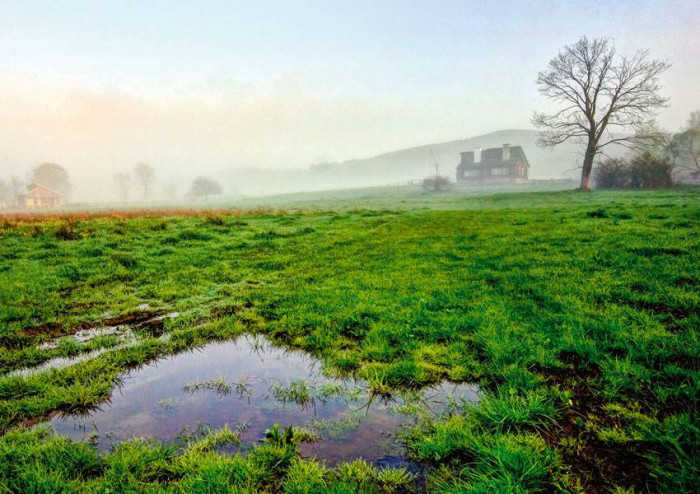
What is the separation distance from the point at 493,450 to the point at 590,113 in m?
49.7

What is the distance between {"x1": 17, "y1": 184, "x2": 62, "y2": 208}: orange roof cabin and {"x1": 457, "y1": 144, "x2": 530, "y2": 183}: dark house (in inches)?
5129

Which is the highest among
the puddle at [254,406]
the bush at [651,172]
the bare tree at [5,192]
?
the bare tree at [5,192]

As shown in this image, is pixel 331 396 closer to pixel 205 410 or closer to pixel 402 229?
pixel 205 410

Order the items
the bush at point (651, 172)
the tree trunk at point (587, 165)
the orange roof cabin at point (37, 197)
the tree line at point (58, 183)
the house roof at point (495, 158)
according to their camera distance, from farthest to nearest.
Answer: the tree line at point (58, 183) → the orange roof cabin at point (37, 197) → the house roof at point (495, 158) → the bush at point (651, 172) → the tree trunk at point (587, 165)

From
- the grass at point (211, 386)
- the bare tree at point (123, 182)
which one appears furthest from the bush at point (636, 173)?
the bare tree at point (123, 182)

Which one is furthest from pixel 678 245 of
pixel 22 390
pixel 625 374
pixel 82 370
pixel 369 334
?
pixel 22 390

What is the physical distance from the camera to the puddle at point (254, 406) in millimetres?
3447

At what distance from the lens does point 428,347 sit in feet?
16.5

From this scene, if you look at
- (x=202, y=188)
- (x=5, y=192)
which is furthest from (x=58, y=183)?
(x=202, y=188)

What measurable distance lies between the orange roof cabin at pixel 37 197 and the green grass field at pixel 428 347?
123 meters

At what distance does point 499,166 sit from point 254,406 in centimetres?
10854

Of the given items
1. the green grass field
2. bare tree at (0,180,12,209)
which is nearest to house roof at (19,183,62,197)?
bare tree at (0,180,12,209)

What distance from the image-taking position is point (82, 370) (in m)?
4.73

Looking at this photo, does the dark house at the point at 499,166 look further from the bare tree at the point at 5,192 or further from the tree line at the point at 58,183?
the bare tree at the point at 5,192
